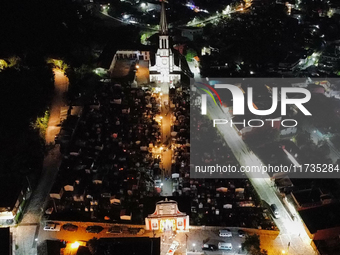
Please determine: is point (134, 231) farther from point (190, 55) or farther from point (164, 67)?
point (190, 55)

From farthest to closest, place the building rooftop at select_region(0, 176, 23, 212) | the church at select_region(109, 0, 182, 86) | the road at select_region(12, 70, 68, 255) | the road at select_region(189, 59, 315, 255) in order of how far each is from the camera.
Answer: the church at select_region(109, 0, 182, 86) < the building rooftop at select_region(0, 176, 23, 212) < the road at select_region(12, 70, 68, 255) < the road at select_region(189, 59, 315, 255)

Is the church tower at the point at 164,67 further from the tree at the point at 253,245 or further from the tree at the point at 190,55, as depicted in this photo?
the tree at the point at 253,245

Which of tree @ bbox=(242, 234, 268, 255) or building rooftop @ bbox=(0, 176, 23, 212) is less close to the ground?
building rooftop @ bbox=(0, 176, 23, 212)

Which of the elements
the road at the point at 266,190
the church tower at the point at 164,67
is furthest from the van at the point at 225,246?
the church tower at the point at 164,67

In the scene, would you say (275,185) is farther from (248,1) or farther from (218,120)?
(248,1)

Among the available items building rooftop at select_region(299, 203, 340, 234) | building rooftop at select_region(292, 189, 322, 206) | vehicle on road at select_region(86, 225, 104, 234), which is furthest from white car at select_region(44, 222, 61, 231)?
building rooftop at select_region(292, 189, 322, 206)

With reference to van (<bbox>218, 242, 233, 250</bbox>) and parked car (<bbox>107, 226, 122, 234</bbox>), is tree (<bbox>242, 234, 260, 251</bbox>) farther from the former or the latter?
parked car (<bbox>107, 226, 122, 234</bbox>)
